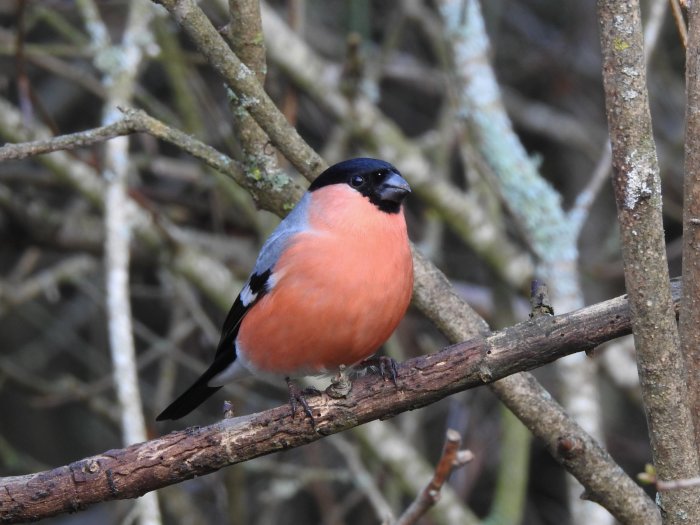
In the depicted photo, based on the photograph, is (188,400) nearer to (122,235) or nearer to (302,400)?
(122,235)

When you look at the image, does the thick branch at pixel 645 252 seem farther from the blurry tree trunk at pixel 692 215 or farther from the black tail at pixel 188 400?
the black tail at pixel 188 400

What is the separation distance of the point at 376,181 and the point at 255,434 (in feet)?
3.55

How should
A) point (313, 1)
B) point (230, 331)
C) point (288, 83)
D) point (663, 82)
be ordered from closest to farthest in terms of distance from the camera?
1. point (230, 331)
2. point (288, 83)
3. point (663, 82)
4. point (313, 1)

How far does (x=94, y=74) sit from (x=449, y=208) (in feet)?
8.24

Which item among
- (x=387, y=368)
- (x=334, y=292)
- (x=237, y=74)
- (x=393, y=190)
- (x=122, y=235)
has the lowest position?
(x=387, y=368)

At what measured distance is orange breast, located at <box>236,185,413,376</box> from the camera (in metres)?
2.77

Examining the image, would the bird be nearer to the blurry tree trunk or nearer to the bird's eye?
the bird's eye

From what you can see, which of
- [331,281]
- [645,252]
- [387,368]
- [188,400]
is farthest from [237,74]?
[188,400]

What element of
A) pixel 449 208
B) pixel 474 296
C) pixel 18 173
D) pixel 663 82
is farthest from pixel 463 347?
pixel 663 82

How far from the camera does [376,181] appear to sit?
312 cm

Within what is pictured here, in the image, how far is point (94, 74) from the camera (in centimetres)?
586

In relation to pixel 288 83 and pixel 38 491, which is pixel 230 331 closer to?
pixel 38 491

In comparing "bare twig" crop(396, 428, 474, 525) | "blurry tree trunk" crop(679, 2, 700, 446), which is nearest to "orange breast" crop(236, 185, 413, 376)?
"bare twig" crop(396, 428, 474, 525)

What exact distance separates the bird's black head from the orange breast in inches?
1.8
